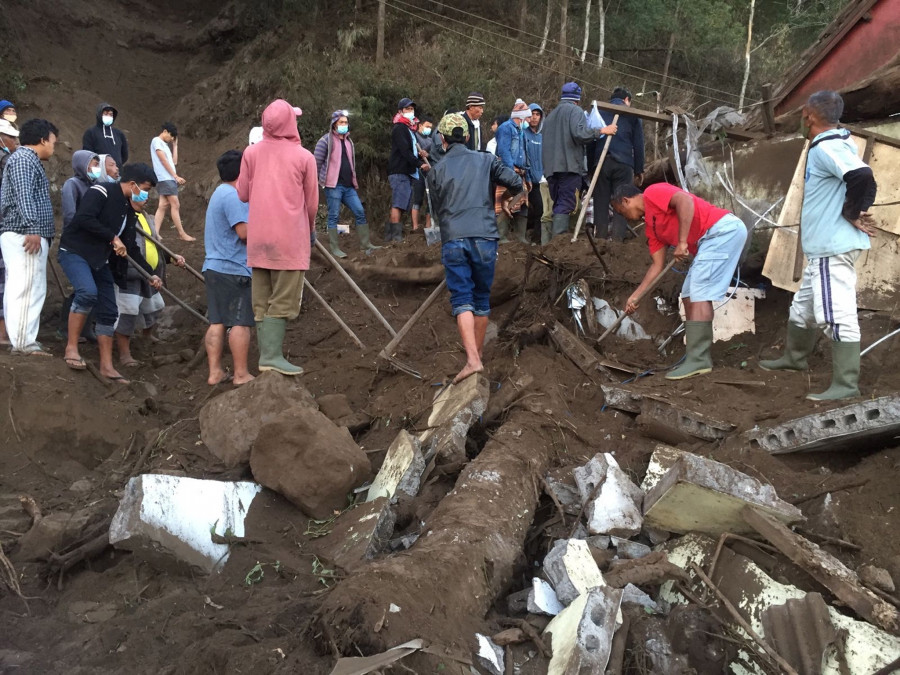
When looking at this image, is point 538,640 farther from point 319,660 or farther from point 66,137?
point 66,137

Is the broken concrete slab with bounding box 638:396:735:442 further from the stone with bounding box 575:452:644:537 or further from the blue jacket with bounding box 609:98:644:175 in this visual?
Result: the blue jacket with bounding box 609:98:644:175

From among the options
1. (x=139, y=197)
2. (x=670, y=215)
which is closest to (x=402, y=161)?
(x=139, y=197)

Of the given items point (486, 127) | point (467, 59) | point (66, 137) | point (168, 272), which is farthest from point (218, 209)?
point (467, 59)

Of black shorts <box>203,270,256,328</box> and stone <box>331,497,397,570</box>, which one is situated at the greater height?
black shorts <box>203,270,256,328</box>

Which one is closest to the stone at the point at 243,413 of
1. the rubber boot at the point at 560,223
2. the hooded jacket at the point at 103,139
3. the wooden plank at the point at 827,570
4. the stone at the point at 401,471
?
the stone at the point at 401,471

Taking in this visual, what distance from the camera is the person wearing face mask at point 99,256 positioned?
17.8ft

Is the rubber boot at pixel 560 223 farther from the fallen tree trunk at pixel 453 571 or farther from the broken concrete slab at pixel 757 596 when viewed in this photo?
the broken concrete slab at pixel 757 596

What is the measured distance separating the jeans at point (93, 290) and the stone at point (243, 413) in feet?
5.75

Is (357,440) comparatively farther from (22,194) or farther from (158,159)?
(158,159)

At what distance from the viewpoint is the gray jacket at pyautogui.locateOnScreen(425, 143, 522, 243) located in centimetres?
484

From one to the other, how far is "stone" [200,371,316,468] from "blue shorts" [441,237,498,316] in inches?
50.5

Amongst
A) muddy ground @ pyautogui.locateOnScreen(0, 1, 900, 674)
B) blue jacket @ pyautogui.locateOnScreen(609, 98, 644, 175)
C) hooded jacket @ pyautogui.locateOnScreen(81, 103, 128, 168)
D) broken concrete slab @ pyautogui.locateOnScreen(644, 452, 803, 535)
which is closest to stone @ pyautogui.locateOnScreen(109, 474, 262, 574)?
muddy ground @ pyautogui.locateOnScreen(0, 1, 900, 674)

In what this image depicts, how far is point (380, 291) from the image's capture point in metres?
7.41

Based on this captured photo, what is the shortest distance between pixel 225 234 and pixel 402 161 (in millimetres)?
4147
